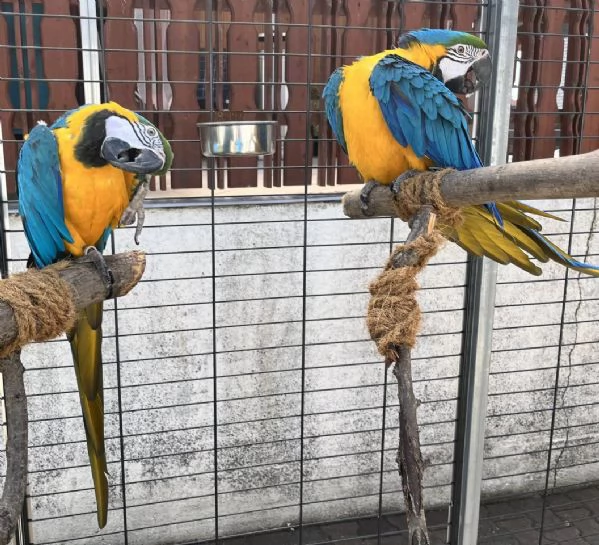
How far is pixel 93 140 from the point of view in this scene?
3.28ft

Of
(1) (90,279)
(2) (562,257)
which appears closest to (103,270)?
(1) (90,279)

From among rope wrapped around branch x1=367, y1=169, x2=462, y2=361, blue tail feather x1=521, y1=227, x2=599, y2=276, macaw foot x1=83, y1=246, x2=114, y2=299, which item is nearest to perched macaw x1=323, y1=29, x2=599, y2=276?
blue tail feather x1=521, y1=227, x2=599, y2=276

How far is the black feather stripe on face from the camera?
985 mm

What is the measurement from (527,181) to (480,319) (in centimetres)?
61

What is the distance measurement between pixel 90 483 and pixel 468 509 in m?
1.01

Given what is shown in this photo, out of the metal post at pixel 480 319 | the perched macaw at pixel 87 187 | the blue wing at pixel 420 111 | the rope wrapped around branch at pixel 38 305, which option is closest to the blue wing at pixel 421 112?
the blue wing at pixel 420 111

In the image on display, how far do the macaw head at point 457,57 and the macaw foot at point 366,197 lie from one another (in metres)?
0.25

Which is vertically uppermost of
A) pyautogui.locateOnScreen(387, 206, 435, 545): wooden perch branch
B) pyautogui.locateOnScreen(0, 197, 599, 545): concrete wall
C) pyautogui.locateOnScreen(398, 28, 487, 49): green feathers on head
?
pyautogui.locateOnScreen(398, 28, 487, 49): green feathers on head

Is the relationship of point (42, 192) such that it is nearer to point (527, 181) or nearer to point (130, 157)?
point (130, 157)

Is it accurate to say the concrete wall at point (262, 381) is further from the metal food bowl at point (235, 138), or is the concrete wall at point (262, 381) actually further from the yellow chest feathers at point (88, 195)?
the yellow chest feathers at point (88, 195)

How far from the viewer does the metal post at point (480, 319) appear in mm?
1239

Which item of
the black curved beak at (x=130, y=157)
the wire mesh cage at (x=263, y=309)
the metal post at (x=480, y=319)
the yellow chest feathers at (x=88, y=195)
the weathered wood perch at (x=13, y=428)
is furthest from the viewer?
the wire mesh cage at (x=263, y=309)

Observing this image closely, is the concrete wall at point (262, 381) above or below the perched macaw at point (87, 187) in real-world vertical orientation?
below

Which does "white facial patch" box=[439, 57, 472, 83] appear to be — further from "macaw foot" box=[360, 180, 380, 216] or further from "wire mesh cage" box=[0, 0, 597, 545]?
"wire mesh cage" box=[0, 0, 597, 545]
